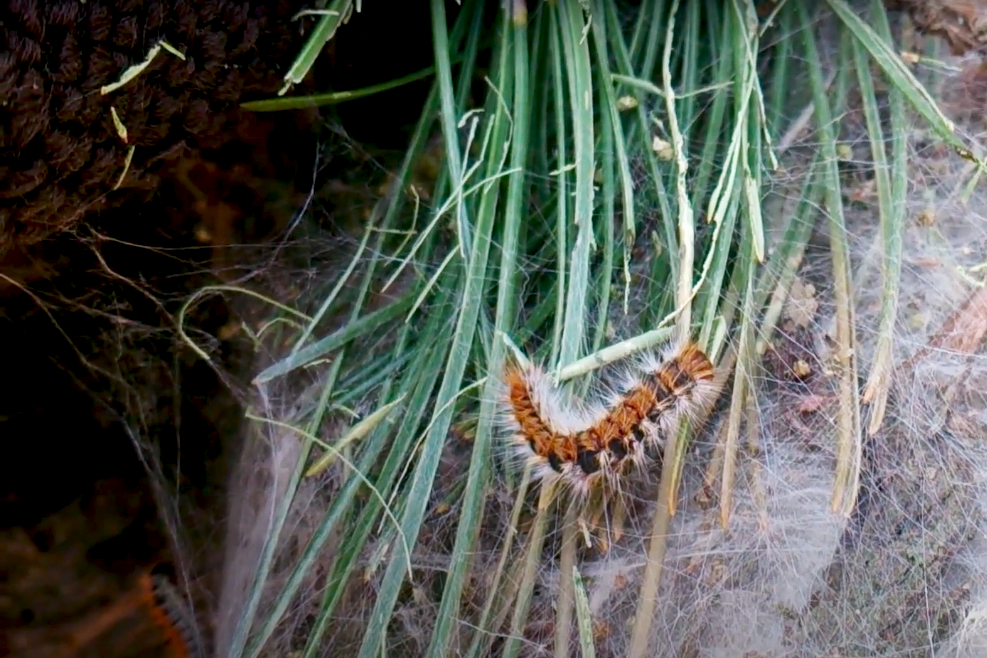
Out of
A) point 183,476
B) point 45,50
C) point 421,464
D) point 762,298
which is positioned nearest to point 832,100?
point 762,298

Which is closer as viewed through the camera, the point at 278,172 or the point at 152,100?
the point at 152,100

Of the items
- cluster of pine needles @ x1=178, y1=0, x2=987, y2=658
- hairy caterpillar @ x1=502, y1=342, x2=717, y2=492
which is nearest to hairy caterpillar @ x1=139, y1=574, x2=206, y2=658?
cluster of pine needles @ x1=178, y1=0, x2=987, y2=658

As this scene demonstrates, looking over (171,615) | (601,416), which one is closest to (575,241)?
(601,416)

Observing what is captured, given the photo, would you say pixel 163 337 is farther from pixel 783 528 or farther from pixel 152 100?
pixel 783 528

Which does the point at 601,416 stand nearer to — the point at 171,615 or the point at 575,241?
the point at 575,241

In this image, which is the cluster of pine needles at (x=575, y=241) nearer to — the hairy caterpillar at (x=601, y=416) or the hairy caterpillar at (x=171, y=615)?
the hairy caterpillar at (x=601, y=416)

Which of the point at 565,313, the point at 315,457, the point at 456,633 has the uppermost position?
A: the point at 565,313

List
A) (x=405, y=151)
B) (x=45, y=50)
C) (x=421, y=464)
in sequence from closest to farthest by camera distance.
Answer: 1. (x=45, y=50)
2. (x=421, y=464)
3. (x=405, y=151)
